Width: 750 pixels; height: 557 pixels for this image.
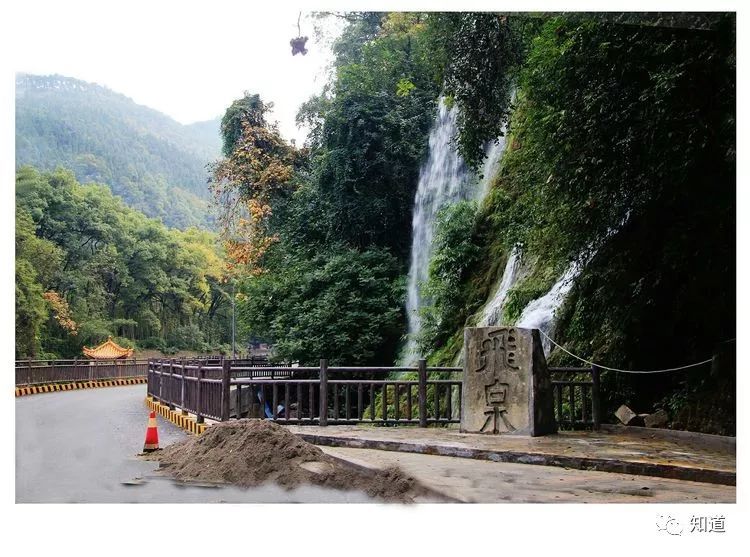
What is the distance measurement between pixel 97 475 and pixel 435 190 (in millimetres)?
8770

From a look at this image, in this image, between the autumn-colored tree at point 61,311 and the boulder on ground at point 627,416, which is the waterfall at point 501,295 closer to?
the boulder on ground at point 627,416

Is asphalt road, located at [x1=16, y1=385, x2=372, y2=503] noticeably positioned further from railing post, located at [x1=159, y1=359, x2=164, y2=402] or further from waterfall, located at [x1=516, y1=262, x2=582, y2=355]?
waterfall, located at [x1=516, y1=262, x2=582, y2=355]

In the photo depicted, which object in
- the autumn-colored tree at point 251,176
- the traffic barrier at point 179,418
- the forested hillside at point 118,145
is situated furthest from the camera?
the autumn-colored tree at point 251,176

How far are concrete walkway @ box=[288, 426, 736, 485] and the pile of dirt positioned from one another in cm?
92

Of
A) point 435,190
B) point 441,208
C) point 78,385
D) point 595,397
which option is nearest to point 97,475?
point 595,397

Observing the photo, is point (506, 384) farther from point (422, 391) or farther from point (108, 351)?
point (108, 351)

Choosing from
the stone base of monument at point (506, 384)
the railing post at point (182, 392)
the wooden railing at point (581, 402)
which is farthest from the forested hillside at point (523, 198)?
the railing post at point (182, 392)

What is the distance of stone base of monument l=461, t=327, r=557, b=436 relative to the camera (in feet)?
18.7

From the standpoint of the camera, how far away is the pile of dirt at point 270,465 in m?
4.21

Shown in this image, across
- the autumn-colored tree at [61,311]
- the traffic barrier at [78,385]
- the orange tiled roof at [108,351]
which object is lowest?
the traffic barrier at [78,385]

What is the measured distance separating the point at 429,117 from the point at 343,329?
445cm

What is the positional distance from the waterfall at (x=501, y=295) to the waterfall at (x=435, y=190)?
223cm

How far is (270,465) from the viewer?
181 inches

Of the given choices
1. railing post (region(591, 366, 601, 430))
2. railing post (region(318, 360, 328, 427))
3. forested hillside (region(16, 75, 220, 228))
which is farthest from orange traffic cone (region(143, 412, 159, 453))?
A: railing post (region(591, 366, 601, 430))
